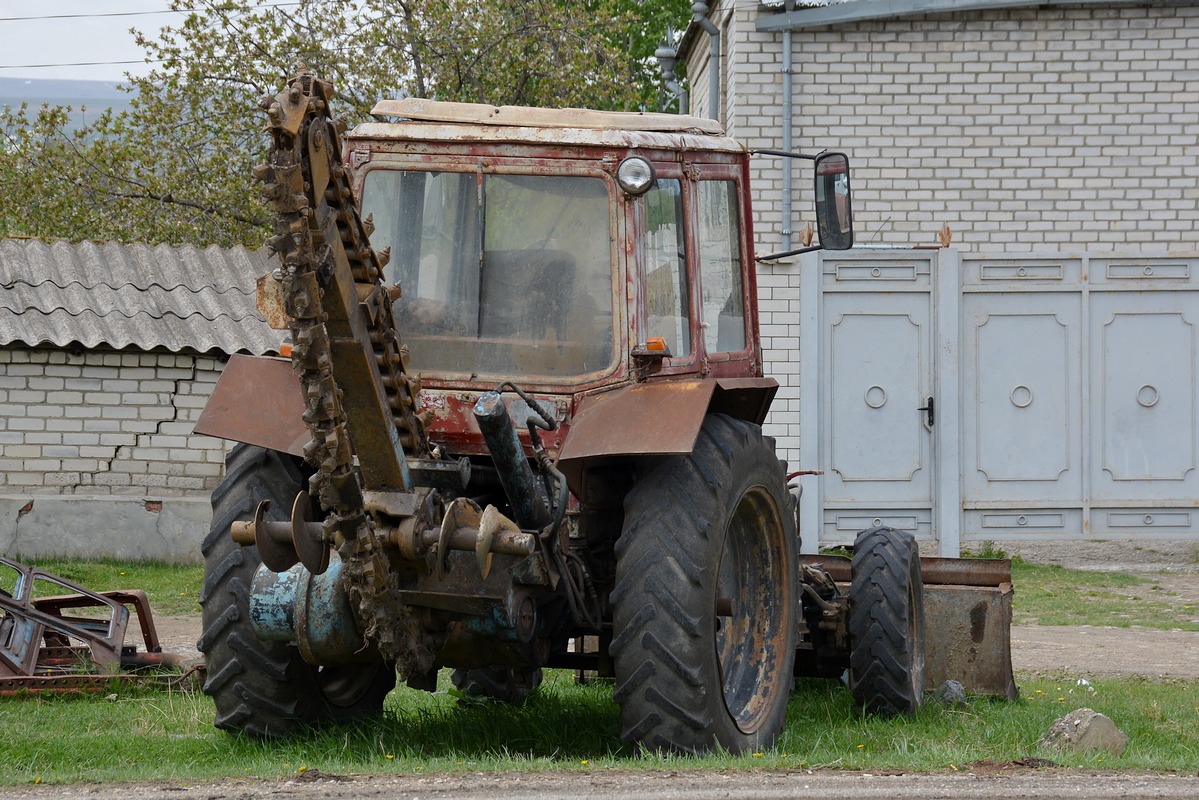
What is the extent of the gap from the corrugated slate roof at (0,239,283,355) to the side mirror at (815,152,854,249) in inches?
294

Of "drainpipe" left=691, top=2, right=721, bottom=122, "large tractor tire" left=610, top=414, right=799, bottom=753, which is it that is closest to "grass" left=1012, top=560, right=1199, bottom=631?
"drainpipe" left=691, top=2, right=721, bottom=122

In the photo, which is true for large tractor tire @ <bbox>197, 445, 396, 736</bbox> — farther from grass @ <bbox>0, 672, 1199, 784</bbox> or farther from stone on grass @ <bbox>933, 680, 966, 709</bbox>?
stone on grass @ <bbox>933, 680, 966, 709</bbox>

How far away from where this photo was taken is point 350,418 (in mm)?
4457

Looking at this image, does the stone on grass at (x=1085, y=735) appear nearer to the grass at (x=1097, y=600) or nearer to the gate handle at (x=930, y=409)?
the grass at (x=1097, y=600)

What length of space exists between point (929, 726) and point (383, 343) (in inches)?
121

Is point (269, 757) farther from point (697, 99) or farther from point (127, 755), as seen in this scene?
point (697, 99)

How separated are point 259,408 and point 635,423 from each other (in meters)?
1.40

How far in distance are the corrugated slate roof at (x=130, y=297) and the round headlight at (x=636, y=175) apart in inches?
307

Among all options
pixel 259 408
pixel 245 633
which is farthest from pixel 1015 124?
pixel 245 633

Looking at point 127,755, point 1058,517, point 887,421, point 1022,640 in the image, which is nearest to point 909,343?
point 887,421

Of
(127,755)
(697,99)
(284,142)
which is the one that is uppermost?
(697,99)

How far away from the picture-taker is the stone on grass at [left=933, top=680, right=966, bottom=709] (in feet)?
21.9

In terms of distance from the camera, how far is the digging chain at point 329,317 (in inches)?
156

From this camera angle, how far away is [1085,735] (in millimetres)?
5430
